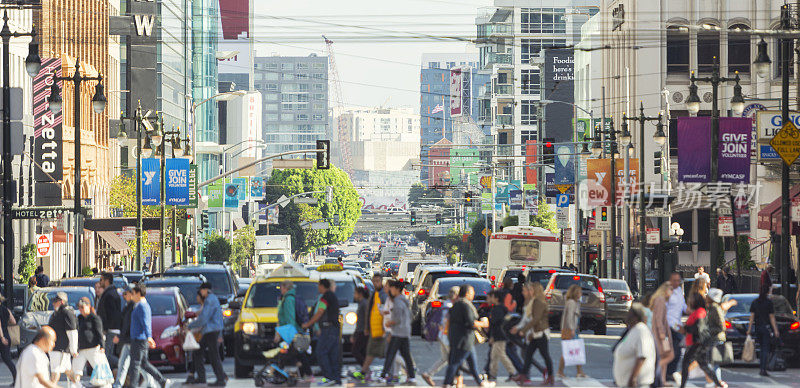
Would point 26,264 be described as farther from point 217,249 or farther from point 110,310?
point 217,249

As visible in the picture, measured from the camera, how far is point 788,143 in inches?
1256

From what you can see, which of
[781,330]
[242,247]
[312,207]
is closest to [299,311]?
[781,330]

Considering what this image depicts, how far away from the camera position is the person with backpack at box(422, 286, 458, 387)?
22.2 metres

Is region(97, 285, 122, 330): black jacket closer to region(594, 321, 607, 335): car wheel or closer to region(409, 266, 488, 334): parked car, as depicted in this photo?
region(409, 266, 488, 334): parked car

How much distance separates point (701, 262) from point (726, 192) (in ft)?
89.6

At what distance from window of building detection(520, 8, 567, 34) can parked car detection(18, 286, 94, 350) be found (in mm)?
142970

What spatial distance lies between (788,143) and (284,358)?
14.9 metres

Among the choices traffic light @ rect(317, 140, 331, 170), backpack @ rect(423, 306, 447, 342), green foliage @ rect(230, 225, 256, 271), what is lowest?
green foliage @ rect(230, 225, 256, 271)

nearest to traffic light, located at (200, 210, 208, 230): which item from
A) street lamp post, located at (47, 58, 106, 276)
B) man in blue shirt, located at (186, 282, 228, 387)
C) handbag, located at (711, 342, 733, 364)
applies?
street lamp post, located at (47, 58, 106, 276)

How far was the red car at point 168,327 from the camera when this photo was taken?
2491 centimetres

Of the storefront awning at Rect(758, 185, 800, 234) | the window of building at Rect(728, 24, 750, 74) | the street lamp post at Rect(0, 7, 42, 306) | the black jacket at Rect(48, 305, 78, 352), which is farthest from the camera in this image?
the window of building at Rect(728, 24, 750, 74)

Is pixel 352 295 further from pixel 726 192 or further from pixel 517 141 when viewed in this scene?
pixel 517 141

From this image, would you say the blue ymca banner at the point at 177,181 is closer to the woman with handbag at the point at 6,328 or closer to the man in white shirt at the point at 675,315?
the woman with handbag at the point at 6,328

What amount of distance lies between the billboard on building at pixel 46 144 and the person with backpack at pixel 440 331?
1371 inches
